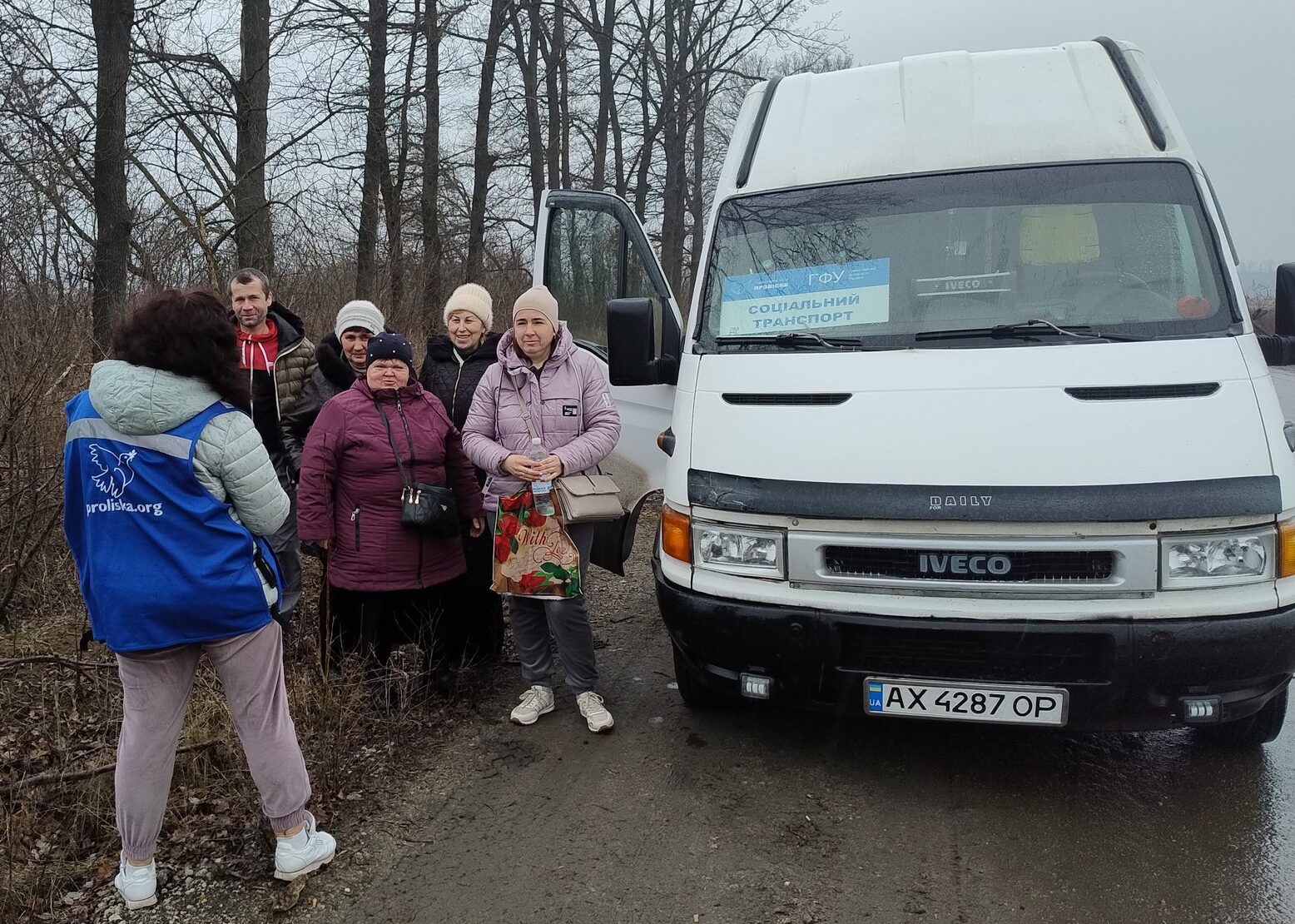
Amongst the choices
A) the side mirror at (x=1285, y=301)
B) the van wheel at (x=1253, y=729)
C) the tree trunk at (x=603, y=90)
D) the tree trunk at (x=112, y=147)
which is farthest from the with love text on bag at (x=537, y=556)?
the tree trunk at (x=603, y=90)

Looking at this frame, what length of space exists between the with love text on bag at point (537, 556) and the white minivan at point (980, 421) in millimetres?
421

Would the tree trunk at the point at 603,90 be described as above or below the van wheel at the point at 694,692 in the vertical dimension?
above

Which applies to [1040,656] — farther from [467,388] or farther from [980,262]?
[467,388]

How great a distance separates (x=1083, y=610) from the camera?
312 cm

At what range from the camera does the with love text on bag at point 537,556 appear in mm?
4094

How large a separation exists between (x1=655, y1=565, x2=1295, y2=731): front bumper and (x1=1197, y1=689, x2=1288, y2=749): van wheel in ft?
1.02

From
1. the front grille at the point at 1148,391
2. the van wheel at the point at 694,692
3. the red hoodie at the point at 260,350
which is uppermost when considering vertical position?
the red hoodie at the point at 260,350

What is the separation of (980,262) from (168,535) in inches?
121

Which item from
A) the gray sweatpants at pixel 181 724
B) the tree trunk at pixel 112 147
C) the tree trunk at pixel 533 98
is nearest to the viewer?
the gray sweatpants at pixel 181 724

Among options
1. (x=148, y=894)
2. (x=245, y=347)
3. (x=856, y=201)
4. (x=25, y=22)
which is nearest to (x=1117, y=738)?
(x=856, y=201)

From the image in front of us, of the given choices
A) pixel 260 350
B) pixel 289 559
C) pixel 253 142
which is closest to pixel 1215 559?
pixel 289 559

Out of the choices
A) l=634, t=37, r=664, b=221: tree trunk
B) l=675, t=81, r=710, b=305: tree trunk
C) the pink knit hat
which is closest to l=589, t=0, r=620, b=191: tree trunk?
l=634, t=37, r=664, b=221: tree trunk

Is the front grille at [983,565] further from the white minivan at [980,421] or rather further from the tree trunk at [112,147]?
the tree trunk at [112,147]

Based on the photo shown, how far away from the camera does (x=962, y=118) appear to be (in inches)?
164
